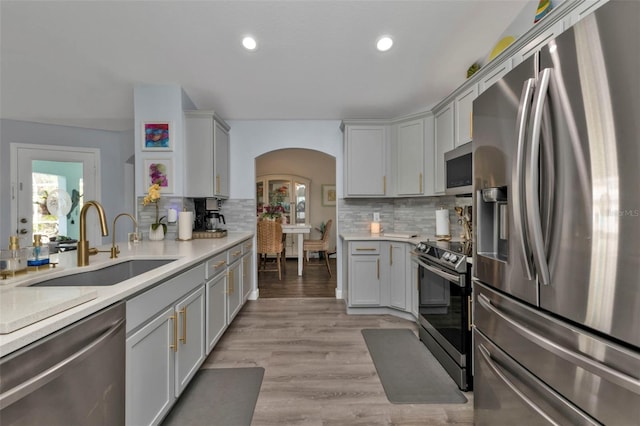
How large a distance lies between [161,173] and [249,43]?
5.54ft

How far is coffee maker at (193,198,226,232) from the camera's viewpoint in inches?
149

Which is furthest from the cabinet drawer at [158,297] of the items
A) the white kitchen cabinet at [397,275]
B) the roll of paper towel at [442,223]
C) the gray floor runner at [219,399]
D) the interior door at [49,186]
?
the interior door at [49,186]

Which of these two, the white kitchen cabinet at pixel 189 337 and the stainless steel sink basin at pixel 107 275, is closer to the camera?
the stainless steel sink basin at pixel 107 275

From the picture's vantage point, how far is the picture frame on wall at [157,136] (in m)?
3.28

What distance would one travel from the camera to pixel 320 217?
7730 mm

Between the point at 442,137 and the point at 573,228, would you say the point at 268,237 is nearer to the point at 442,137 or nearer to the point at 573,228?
the point at 442,137

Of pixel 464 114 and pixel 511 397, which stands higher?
pixel 464 114

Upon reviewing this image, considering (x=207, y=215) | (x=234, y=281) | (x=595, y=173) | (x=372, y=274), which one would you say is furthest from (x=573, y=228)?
(x=207, y=215)

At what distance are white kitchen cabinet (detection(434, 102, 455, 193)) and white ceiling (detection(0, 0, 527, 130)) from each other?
23.3 inches

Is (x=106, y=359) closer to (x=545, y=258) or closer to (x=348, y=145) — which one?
(x=545, y=258)

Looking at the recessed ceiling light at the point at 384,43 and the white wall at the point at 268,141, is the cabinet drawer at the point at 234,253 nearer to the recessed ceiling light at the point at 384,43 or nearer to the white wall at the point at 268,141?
the white wall at the point at 268,141

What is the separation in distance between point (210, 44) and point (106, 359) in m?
2.91

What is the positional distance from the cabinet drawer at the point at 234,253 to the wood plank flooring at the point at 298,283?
1130 millimetres

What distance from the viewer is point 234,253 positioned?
10.1 feet
